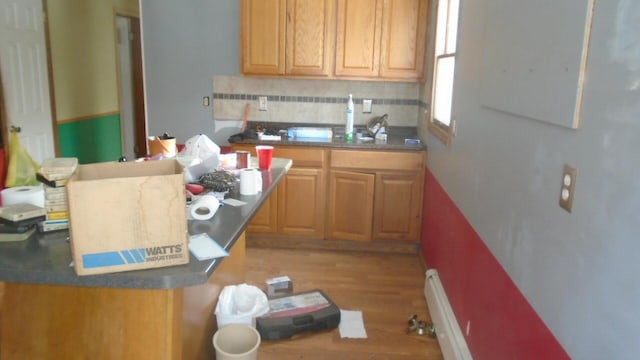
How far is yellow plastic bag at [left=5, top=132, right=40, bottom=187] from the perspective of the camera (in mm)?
1727

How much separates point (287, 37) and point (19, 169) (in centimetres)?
252

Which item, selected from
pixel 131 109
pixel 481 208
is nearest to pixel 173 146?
pixel 481 208

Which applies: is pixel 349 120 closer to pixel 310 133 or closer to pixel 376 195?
pixel 310 133

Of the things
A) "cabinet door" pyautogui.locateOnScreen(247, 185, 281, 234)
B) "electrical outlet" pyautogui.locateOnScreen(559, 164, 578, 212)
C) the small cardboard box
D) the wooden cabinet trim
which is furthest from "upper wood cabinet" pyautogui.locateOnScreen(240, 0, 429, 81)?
the small cardboard box

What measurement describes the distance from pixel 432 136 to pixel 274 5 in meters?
1.61

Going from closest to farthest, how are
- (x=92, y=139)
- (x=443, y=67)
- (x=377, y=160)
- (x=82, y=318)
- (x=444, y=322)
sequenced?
(x=82, y=318) < (x=444, y=322) < (x=443, y=67) < (x=377, y=160) < (x=92, y=139)

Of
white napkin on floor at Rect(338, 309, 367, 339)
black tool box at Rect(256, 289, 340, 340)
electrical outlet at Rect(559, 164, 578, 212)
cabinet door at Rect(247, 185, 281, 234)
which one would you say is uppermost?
electrical outlet at Rect(559, 164, 578, 212)

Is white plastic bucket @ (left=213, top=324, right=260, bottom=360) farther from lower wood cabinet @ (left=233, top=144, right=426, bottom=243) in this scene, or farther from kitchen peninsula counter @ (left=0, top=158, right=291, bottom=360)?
lower wood cabinet @ (left=233, top=144, right=426, bottom=243)

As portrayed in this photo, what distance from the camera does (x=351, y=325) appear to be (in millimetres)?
2791

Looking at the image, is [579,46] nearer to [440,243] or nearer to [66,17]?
[440,243]

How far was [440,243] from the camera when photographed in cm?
302

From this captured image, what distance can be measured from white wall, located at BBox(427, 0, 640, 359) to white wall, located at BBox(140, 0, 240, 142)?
292cm

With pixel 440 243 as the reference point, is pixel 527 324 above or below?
above

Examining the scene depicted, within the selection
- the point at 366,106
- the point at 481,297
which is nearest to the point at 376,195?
the point at 366,106
